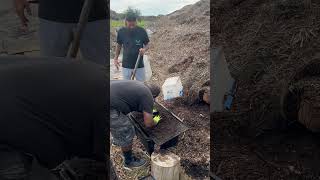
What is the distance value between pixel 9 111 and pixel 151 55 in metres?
5.16

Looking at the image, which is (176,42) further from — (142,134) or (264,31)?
(142,134)

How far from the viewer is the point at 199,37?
629 cm

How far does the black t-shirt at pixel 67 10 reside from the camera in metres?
1.38

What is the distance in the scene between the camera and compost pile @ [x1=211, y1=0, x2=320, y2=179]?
2596mm

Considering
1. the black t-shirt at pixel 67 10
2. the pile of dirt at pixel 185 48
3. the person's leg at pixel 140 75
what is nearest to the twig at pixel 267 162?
the pile of dirt at pixel 185 48

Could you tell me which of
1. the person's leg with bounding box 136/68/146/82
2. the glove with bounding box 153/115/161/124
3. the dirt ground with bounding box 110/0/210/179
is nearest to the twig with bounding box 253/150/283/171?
the dirt ground with bounding box 110/0/210/179

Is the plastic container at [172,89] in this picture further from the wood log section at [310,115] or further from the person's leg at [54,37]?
the person's leg at [54,37]

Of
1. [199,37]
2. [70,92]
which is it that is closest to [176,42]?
[199,37]

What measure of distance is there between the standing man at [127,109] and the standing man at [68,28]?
883 mm

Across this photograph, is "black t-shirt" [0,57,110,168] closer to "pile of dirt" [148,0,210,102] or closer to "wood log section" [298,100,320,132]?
"wood log section" [298,100,320,132]

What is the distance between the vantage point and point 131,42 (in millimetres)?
3490

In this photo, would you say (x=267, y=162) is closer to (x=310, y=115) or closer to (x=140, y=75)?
(x=310, y=115)

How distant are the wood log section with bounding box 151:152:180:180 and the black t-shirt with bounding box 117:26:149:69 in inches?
51.6

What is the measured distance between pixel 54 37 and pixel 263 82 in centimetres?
210
